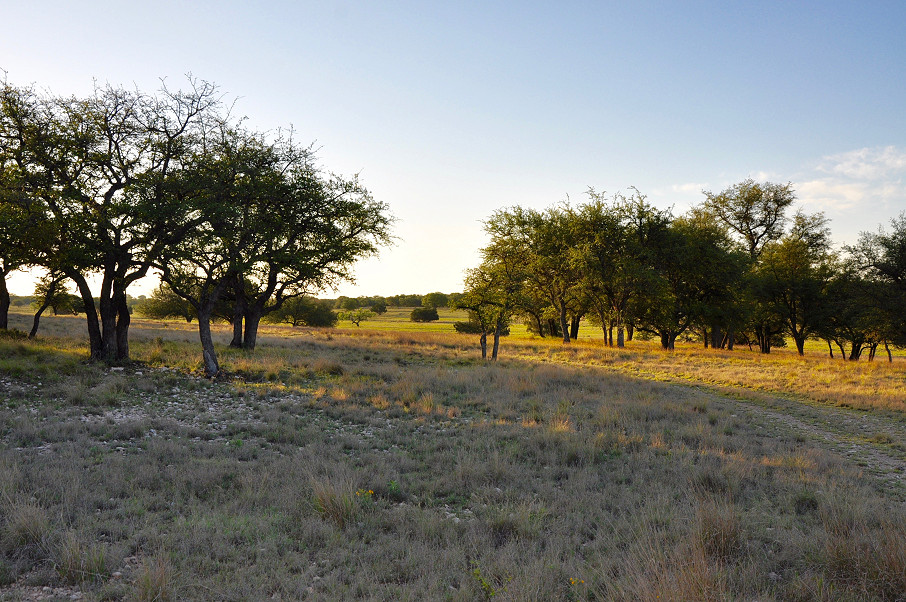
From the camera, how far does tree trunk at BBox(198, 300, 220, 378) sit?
19000 mm

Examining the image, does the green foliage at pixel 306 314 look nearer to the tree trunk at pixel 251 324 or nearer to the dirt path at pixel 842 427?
the tree trunk at pixel 251 324

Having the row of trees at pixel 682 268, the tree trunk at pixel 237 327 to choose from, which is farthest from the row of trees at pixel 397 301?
the tree trunk at pixel 237 327

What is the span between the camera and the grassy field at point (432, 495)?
4.78 m

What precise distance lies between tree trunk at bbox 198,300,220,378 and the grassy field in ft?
7.85

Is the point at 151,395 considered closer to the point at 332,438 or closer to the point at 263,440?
the point at 263,440

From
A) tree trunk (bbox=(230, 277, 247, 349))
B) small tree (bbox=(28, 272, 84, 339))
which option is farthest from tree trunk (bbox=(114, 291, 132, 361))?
tree trunk (bbox=(230, 277, 247, 349))

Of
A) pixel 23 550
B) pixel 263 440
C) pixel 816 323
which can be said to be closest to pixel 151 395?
pixel 263 440

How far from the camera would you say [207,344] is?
19406mm

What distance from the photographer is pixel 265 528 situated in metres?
5.91

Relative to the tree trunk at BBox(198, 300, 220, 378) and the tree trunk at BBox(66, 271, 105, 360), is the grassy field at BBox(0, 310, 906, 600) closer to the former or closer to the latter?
A: the tree trunk at BBox(198, 300, 220, 378)

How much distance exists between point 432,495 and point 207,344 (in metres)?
15.5

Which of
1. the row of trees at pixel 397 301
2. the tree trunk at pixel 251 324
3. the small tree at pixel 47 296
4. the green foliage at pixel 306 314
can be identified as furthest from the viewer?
the row of trees at pixel 397 301

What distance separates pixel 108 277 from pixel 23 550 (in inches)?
705

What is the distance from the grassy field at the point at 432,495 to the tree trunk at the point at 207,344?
2.39m
